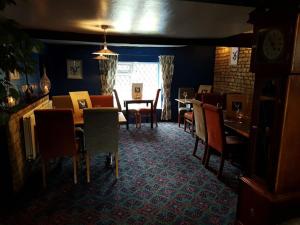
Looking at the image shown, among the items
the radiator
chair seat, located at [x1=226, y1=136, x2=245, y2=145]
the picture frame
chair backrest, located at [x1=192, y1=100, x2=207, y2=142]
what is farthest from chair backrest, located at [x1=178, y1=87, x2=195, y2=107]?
the radiator

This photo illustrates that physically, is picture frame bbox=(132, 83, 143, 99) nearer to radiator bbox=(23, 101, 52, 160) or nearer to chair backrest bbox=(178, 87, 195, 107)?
chair backrest bbox=(178, 87, 195, 107)

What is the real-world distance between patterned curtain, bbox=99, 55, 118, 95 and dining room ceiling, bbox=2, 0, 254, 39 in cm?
257

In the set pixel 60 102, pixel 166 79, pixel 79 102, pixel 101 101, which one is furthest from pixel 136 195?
pixel 166 79

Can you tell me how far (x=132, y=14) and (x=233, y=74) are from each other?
3503 millimetres

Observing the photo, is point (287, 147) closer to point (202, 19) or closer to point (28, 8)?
point (202, 19)

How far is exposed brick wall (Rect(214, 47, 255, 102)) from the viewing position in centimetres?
476

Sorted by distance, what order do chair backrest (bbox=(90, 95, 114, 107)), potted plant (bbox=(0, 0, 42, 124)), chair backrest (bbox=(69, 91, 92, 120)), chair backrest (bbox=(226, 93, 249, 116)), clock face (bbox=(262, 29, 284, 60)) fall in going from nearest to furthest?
potted plant (bbox=(0, 0, 42, 124)) → clock face (bbox=(262, 29, 284, 60)) → chair backrest (bbox=(69, 91, 92, 120)) → chair backrest (bbox=(226, 93, 249, 116)) → chair backrest (bbox=(90, 95, 114, 107))

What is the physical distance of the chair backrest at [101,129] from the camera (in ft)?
9.13

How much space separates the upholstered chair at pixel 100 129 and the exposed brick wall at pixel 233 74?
9.76ft

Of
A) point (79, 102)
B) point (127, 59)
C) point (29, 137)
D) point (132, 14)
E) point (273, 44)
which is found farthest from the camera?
point (127, 59)

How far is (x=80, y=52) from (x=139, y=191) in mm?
4741

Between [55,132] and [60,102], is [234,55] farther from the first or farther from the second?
[55,132]

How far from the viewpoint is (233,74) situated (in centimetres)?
534

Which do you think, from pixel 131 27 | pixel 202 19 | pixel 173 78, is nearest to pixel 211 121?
pixel 202 19
